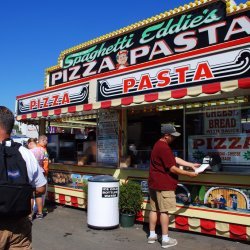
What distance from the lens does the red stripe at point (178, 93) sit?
598 cm

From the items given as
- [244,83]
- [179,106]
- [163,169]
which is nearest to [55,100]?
[179,106]

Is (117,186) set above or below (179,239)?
above

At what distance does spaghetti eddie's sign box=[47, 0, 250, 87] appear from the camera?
23.6 feet

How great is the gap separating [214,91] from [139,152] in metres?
2.79

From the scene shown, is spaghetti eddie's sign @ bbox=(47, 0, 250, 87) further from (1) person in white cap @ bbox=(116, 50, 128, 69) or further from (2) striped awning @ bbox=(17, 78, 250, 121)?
(2) striped awning @ bbox=(17, 78, 250, 121)

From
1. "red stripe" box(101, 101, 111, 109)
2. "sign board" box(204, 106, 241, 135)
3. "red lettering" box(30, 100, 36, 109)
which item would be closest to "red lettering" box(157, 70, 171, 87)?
"sign board" box(204, 106, 241, 135)

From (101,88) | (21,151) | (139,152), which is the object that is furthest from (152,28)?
(21,151)

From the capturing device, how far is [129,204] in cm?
702

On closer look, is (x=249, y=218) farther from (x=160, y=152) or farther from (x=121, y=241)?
(x=121, y=241)

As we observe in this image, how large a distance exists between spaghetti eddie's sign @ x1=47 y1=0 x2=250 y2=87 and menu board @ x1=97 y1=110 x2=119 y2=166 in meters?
1.15

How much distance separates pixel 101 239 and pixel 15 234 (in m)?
3.62

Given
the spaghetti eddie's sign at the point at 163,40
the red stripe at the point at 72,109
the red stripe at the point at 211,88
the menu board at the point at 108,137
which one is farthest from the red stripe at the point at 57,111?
the red stripe at the point at 211,88

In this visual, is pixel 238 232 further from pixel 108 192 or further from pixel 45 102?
pixel 45 102

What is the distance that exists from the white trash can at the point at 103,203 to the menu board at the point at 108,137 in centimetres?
125
